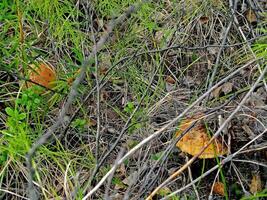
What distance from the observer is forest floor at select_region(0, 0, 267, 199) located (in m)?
1.98

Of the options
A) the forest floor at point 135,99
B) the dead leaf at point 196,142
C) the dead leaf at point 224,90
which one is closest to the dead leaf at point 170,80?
the forest floor at point 135,99

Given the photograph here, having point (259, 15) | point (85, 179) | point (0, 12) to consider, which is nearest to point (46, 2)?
point (0, 12)

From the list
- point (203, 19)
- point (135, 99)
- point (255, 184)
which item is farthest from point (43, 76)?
point (255, 184)

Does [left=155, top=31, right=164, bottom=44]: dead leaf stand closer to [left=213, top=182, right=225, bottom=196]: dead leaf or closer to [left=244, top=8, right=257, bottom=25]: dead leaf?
[left=244, top=8, right=257, bottom=25]: dead leaf

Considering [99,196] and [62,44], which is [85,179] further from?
[62,44]

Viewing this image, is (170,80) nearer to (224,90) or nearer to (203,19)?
(224,90)

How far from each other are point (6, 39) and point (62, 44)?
0.27 metres

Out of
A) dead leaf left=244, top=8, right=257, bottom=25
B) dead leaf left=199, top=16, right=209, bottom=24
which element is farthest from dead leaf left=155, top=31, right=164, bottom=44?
dead leaf left=244, top=8, right=257, bottom=25

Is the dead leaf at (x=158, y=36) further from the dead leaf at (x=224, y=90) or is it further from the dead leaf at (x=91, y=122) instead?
the dead leaf at (x=91, y=122)

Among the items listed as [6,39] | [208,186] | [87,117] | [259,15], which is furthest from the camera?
[259,15]

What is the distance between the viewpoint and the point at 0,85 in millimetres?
2354

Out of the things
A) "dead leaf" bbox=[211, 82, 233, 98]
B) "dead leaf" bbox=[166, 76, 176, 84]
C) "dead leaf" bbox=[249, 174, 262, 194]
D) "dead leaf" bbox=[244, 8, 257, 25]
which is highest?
"dead leaf" bbox=[244, 8, 257, 25]

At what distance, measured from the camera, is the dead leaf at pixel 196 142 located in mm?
1971

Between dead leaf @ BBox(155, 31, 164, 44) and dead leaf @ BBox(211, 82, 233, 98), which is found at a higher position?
dead leaf @ BBox(155, 31, 164, 44)
